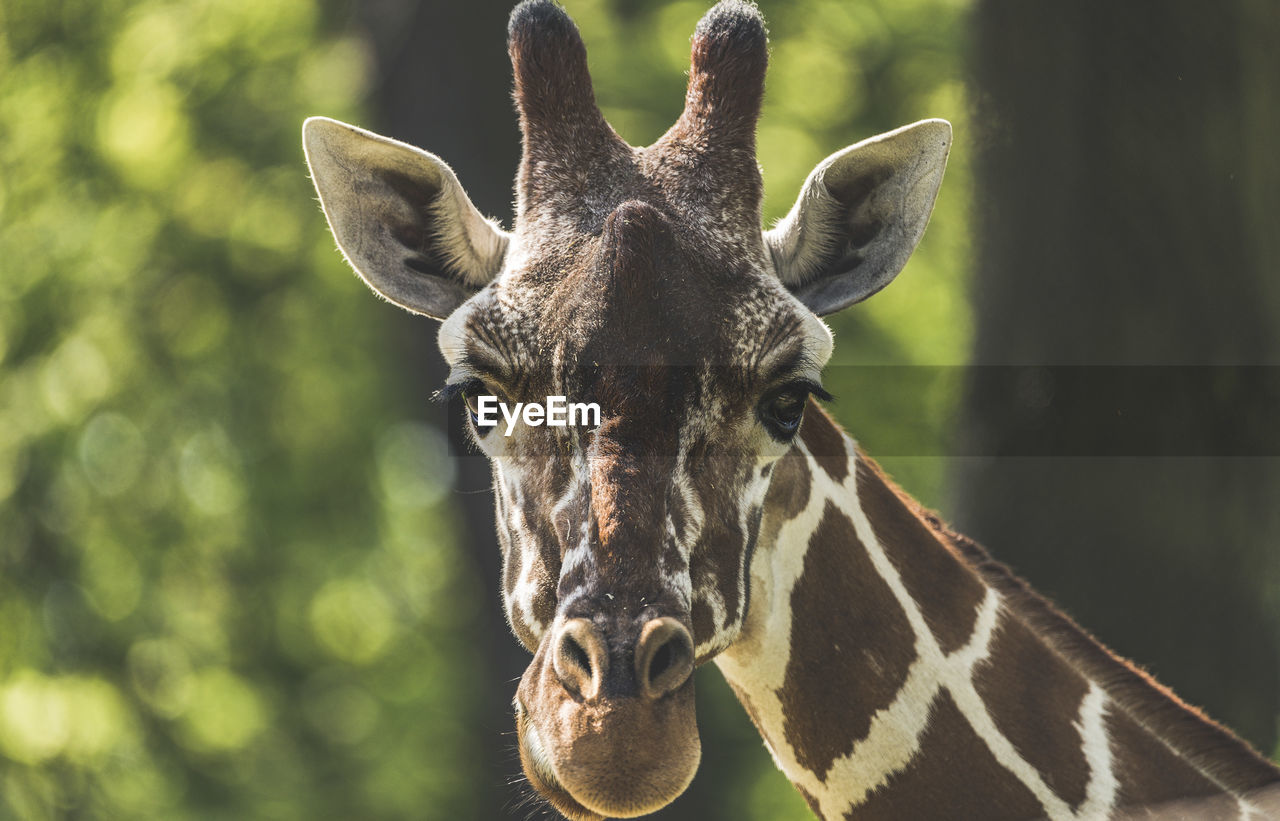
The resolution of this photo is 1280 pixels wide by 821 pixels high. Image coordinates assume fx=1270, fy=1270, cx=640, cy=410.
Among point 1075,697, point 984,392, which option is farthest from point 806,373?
point 984,392

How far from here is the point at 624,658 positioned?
8.73 ft

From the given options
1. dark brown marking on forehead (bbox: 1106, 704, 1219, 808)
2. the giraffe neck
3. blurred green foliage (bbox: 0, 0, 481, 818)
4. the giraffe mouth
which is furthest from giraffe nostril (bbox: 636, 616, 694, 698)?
blurred green foliage (bbox: 0, 0, 481, 818)

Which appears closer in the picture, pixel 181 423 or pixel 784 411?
pixel 784 411

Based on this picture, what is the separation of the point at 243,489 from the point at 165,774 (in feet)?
9.16

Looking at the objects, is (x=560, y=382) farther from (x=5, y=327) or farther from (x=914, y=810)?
(x=5, y=327)

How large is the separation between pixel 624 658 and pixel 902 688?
1018 mm

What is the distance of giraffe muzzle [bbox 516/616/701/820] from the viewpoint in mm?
2629

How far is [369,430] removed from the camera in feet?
39.8

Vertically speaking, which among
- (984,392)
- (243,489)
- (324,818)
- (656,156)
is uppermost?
(656,156)

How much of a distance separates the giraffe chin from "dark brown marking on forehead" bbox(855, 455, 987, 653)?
987 mm

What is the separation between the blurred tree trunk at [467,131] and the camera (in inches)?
300

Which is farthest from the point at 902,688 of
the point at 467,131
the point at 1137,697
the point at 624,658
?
the point at 467,131

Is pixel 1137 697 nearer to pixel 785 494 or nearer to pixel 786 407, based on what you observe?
pixel 785 494

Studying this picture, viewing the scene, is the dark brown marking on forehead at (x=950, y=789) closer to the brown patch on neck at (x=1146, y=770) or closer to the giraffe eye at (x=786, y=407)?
the brown patch on neck at (x=1146, y=770)
